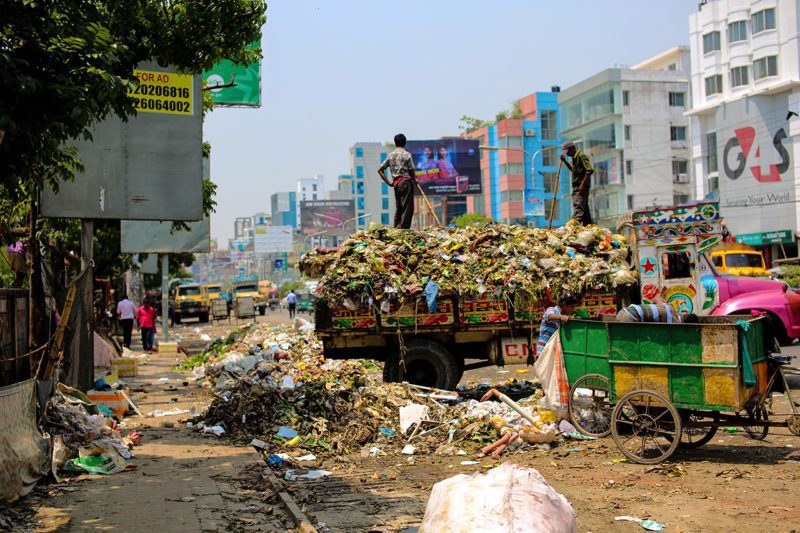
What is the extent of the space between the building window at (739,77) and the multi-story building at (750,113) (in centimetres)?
6

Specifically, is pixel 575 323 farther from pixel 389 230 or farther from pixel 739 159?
pixel 739 159

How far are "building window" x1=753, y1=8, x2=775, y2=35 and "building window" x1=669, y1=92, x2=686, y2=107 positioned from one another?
12.7 meters

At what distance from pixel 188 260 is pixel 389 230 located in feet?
138

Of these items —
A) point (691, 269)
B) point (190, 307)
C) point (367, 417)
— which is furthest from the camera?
point (190, 307)

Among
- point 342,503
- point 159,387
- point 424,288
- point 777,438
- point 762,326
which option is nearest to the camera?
point 342,503

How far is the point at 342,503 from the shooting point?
7.20 meters

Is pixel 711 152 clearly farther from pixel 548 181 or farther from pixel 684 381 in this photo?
pixel 684 381

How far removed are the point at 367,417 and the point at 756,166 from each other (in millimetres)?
41298

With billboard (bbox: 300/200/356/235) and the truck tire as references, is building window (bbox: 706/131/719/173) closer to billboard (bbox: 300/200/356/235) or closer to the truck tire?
the truck tire

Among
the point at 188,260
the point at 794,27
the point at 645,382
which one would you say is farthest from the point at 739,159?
the point at 645,382

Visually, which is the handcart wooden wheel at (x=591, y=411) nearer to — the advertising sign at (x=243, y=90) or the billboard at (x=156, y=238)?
the billboard at (x=156, y=238)

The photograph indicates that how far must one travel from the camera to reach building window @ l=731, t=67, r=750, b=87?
47.8m

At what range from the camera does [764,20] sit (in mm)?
46406

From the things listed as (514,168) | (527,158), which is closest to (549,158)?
(527,158)
